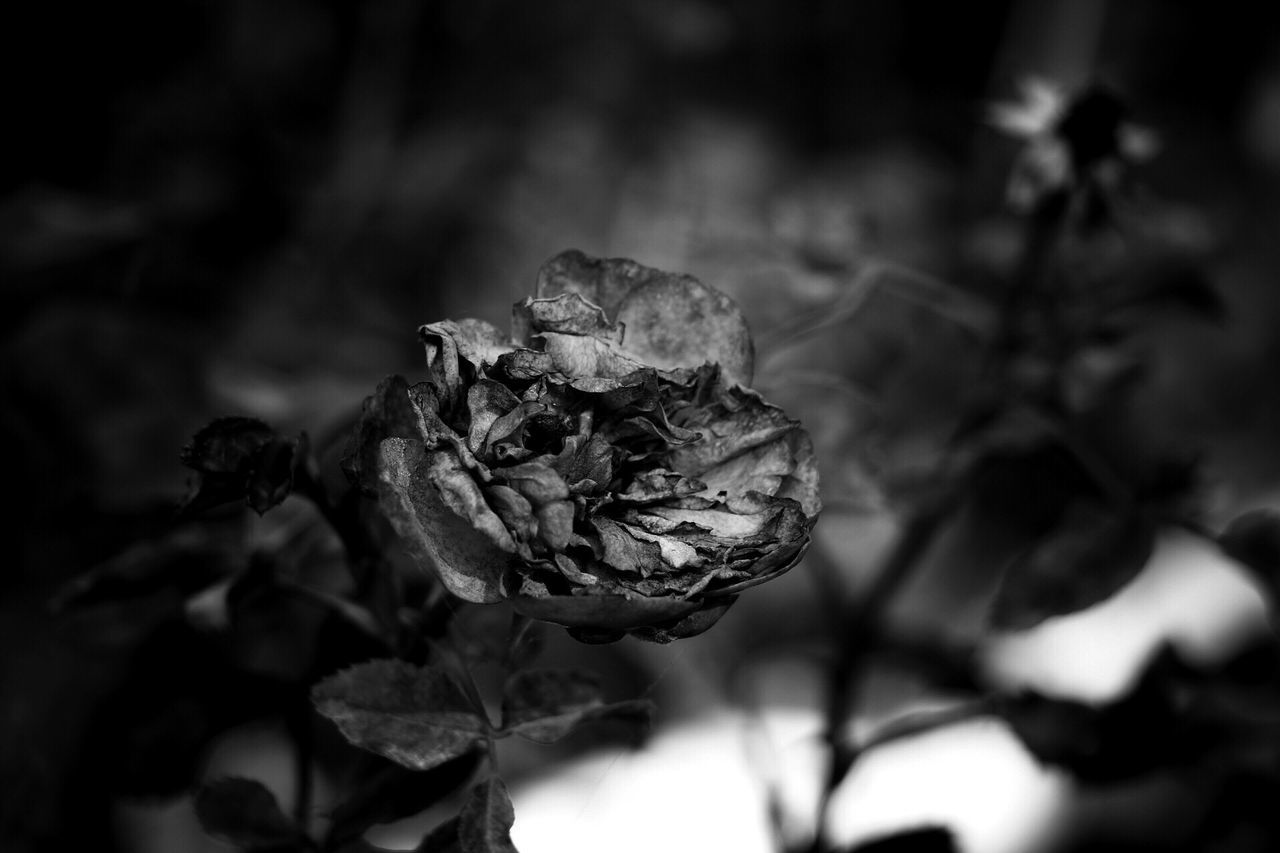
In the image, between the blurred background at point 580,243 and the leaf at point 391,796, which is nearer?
the leaf at point 391,796

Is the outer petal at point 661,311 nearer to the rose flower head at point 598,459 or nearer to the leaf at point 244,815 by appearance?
the rose flower head at point 598,459

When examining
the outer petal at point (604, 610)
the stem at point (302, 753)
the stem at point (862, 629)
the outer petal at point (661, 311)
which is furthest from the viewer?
the stem at point (862, 629)

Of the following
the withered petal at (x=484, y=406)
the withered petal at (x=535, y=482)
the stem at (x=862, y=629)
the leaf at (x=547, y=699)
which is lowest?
the stem at (x=862, y=629)

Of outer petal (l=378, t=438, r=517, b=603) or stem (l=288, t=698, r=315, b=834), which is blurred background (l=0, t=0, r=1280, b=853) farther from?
outer petal (l=378, t=438, r=517, b=603)

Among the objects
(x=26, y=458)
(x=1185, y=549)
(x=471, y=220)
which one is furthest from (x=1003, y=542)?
(x=26, y=458)

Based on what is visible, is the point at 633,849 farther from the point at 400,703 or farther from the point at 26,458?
the point at 26,458

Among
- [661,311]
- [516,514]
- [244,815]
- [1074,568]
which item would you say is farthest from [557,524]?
[1074,568]

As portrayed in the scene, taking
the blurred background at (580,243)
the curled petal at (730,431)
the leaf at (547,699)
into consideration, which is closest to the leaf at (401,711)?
the leaf at (547,699)

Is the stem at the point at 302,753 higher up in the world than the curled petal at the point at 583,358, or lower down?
lower down
